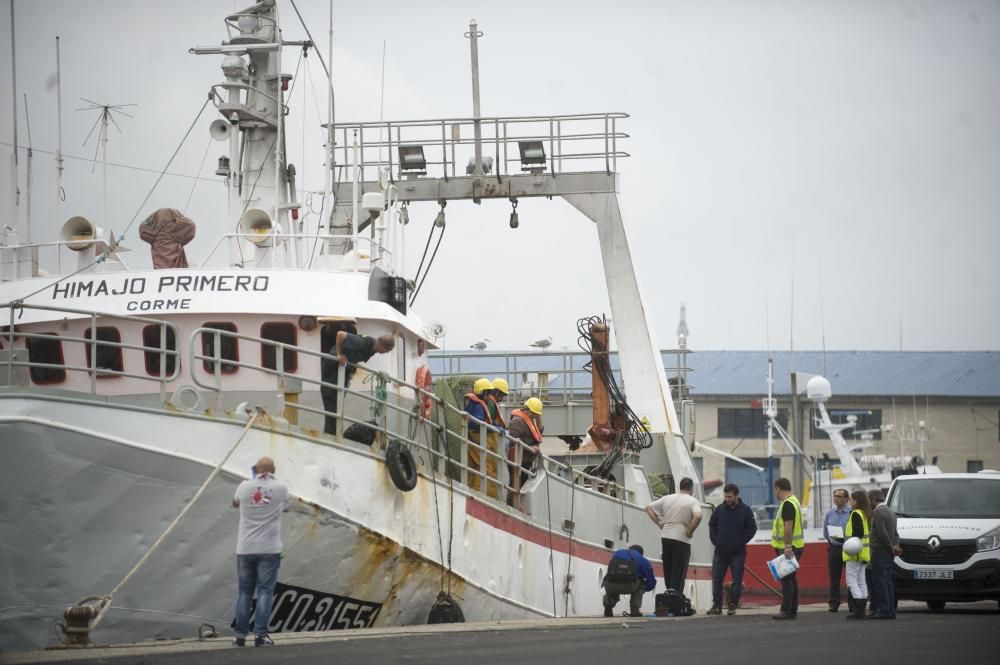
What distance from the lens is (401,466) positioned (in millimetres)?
13750

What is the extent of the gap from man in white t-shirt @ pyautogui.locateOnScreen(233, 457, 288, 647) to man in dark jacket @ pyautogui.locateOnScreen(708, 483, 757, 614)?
6.68 m

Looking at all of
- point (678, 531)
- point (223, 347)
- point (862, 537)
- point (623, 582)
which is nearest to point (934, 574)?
point (862, 537)

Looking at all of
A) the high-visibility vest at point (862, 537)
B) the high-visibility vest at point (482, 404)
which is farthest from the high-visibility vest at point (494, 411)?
the high-visibility vest at point (862, 537)

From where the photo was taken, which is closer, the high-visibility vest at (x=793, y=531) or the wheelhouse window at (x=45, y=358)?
the wheelhouse window at (x=45, y=358)

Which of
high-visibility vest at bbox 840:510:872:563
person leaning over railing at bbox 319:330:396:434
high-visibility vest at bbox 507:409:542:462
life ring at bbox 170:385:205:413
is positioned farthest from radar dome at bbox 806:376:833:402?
life ring at bbox 170:385:205:413

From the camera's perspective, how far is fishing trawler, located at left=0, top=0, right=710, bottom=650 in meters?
12.1

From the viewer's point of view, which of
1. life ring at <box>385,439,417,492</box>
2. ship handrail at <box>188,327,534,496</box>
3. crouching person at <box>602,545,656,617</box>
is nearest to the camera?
ship handrail at <box>188,327,534,496</box>

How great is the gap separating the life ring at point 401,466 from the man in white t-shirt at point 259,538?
8.30 ft

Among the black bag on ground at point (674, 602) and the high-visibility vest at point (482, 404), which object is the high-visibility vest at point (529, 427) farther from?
the black bag on ground at point (674, 602)

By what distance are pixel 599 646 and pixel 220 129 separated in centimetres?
910

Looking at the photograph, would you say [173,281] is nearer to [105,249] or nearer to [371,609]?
[105,249]

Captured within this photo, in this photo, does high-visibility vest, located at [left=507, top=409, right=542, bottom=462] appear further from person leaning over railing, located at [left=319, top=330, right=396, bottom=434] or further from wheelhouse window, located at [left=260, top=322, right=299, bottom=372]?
person leaning over railing, located at [left=319, top=330, right=396, bottom=434]

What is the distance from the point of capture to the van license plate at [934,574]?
1717 centimetres

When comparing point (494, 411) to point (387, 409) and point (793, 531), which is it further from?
point (793, 531)
